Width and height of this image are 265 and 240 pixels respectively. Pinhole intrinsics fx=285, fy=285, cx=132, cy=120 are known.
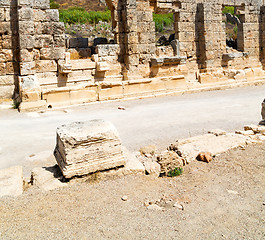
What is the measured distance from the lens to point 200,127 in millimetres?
6340

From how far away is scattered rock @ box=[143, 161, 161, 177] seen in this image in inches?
158

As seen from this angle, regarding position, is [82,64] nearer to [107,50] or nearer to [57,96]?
[107,50]

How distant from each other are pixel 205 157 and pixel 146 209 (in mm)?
1720

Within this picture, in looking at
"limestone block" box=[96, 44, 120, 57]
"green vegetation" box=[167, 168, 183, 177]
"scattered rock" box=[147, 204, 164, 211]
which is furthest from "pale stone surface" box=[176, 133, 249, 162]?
"limestone block" box=[96, 44, 120, 57]

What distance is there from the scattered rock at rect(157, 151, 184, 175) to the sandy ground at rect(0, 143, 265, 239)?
250 mm

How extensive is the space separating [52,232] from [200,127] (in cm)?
441

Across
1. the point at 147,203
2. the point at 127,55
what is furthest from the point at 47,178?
the point at 127,55

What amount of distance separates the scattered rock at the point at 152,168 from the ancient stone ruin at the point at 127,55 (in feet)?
18.7

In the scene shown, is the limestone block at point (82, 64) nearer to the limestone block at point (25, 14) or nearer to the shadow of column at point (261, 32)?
the limestone block at point (25, 14)

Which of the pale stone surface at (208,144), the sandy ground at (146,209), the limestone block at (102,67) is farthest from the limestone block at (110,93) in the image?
the sandy ground at (146,209)

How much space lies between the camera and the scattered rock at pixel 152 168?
4.02 metres

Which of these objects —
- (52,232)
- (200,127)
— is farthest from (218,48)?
(52,232)

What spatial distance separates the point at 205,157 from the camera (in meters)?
4.42

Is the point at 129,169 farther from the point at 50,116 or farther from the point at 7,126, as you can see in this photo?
the point at 50,116
